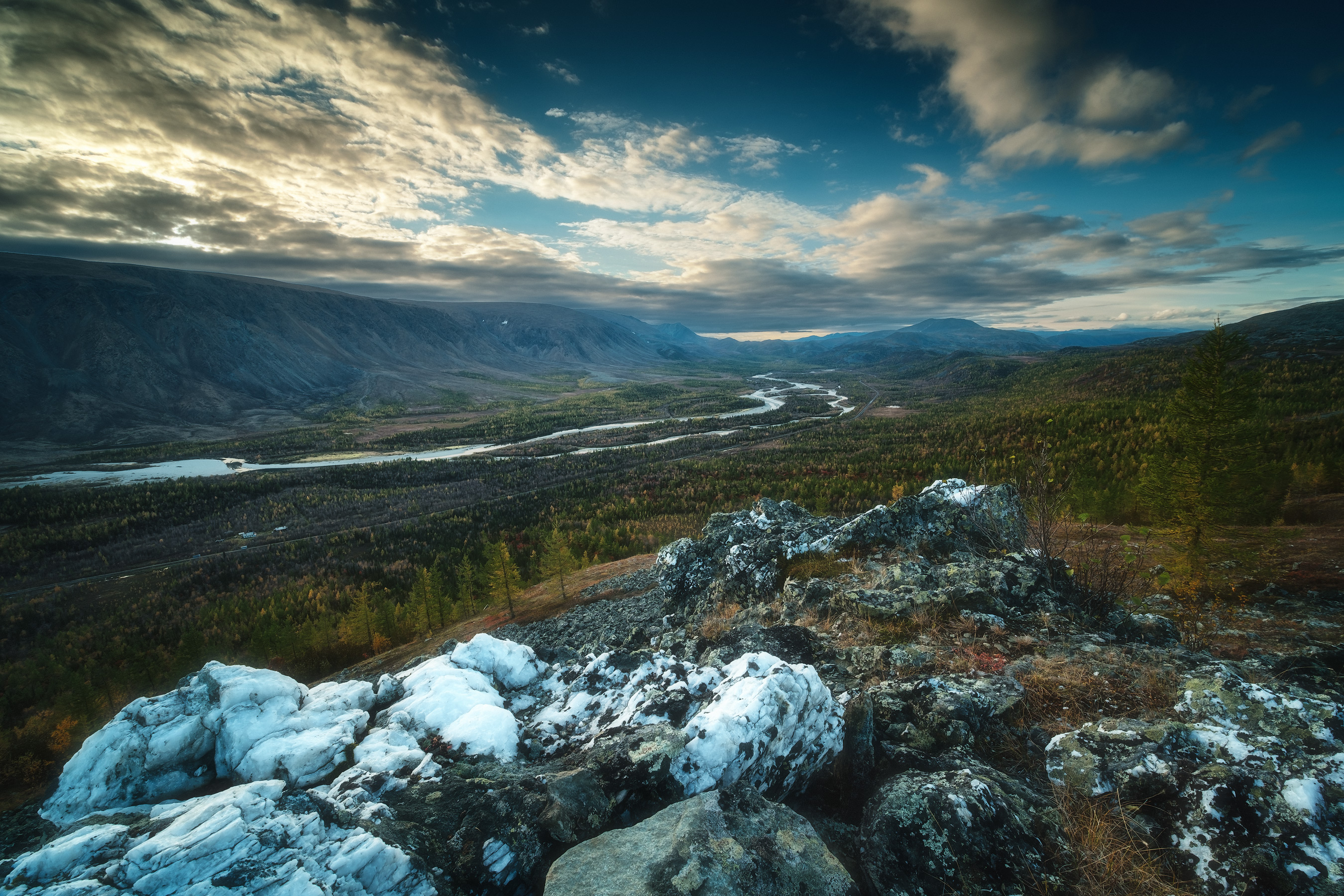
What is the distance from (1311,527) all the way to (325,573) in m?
71.4

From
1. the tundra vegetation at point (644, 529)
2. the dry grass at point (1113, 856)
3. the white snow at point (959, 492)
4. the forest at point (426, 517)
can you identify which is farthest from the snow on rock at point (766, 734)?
the white snow at point (959, 492)

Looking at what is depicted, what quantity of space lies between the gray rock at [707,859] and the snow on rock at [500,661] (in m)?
6.00

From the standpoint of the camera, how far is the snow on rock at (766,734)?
5824 millimetres

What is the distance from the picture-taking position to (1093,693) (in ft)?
23.2

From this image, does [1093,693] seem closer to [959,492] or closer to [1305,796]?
[1305,796]

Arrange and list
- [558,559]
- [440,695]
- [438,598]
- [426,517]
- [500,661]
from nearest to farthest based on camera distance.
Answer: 1. [440,695]
2. [500,661]
3. [558,559]
4. [438,598]
5. [426,517]

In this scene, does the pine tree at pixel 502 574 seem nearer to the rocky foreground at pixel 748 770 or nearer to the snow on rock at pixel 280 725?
the rocky foreground at pixel 748 770

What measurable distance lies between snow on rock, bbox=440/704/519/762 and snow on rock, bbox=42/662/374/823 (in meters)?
1.53

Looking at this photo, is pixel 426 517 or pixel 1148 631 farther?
pixel 426 517

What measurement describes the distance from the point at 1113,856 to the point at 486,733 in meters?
7.71

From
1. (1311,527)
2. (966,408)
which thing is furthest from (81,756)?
(966,408)

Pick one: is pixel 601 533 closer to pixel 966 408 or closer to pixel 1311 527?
pixel 1311 527

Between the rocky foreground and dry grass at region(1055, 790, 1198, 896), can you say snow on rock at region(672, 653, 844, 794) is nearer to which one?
the rocky foreground

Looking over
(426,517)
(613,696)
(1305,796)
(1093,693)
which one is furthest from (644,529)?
(1305,796)
